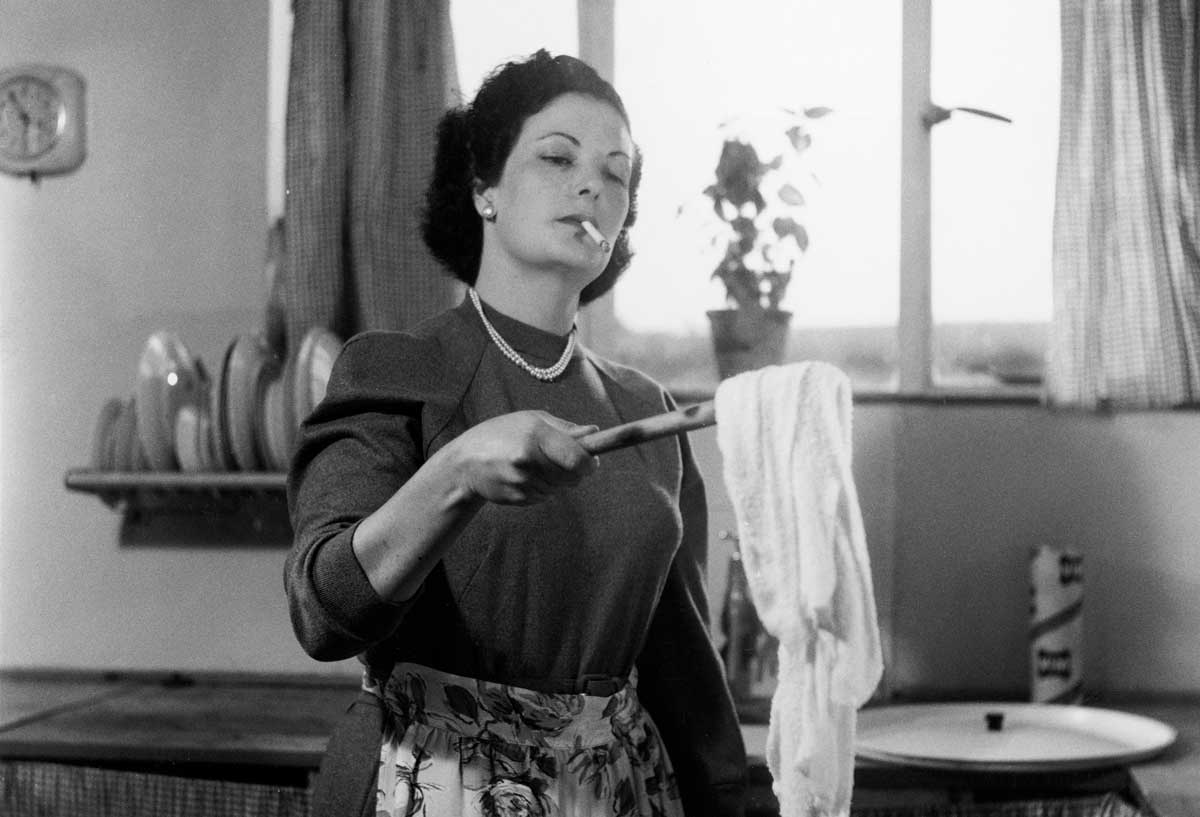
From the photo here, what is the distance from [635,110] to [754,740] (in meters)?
0.81

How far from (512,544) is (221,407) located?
853 millimetres

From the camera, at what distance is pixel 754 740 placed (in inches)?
54.2

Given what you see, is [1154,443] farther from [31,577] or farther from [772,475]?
[31,577]

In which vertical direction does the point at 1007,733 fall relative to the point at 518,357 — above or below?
below

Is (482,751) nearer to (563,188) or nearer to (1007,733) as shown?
(563,188)

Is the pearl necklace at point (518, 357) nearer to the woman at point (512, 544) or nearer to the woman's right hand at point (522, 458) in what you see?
the woman at point (512, 544)

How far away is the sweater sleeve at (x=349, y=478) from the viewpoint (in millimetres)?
762

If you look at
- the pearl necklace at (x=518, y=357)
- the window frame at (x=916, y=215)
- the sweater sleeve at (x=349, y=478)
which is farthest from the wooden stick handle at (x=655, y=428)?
the window frame at (x=916, y=215)

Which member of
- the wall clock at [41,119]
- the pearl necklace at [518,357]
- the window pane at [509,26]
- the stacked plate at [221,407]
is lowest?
the stacked plate at [221,407]

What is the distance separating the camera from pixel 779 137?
1673mm

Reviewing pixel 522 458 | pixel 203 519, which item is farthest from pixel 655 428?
pixel 203 519

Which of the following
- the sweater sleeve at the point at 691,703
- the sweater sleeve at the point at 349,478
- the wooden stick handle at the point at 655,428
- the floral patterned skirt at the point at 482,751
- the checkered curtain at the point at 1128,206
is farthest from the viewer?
the checkered curtain at the point at 1128,206

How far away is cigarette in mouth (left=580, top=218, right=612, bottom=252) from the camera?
39.4 inches

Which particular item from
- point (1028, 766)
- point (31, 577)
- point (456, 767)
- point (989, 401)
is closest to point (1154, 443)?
point (989, 401)
